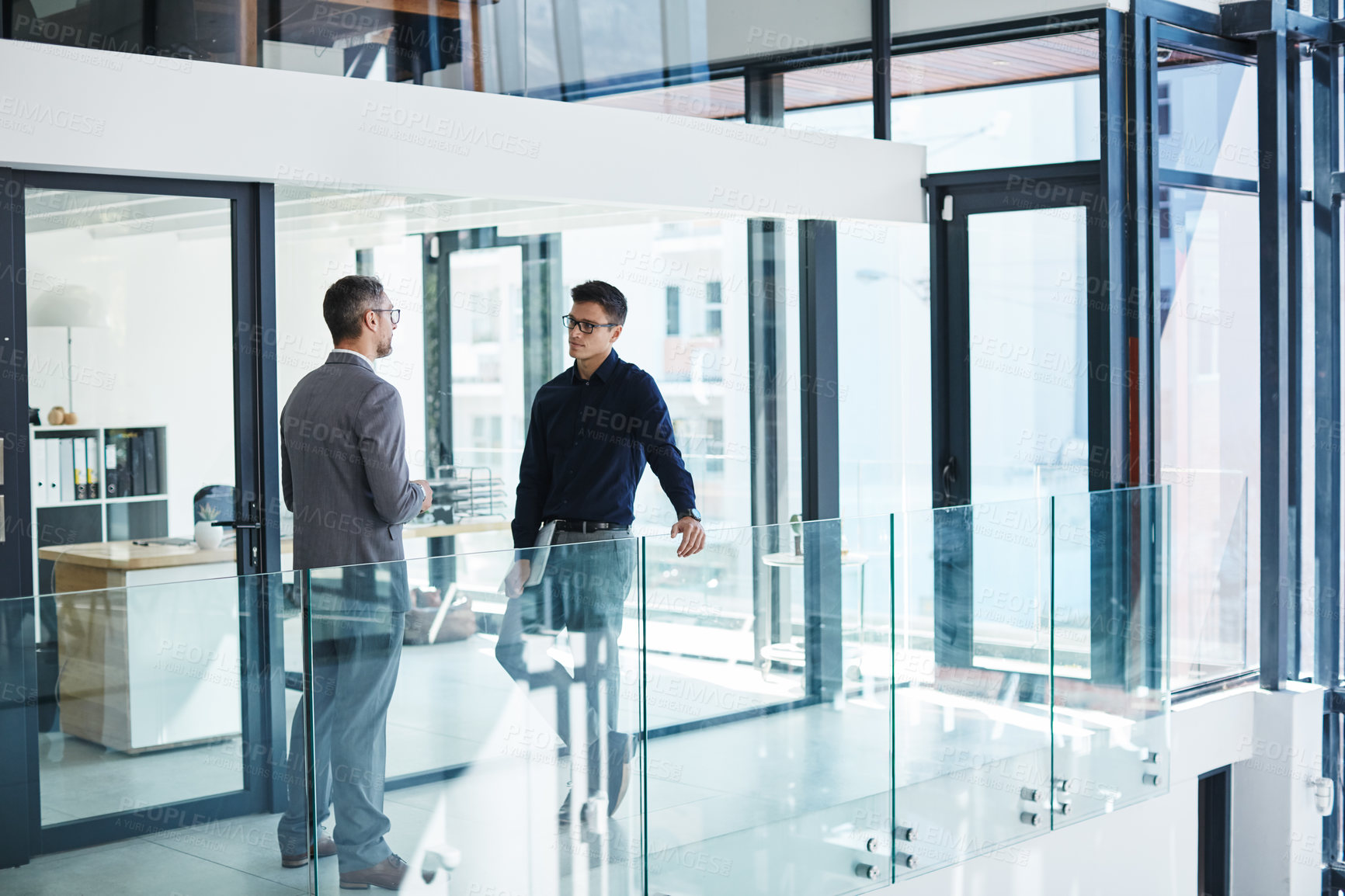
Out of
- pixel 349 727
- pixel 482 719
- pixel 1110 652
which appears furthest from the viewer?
pixel 1110 652

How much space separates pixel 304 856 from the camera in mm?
3092

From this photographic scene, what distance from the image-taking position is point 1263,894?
6547mm

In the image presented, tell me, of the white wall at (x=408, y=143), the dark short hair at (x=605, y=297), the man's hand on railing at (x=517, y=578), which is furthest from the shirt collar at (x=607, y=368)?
the white wall at (x=408, y=143)

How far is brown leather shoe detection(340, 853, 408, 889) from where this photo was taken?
3.17m

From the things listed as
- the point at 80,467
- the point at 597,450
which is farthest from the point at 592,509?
the point at 80,467

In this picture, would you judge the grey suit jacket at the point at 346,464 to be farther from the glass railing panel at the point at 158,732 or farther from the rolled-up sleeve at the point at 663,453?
the rolled-up sleeve at the point at 663,453

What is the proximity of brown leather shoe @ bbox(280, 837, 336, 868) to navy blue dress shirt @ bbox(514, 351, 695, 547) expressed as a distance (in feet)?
3.95

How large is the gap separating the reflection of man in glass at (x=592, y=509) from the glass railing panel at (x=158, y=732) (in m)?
0.64

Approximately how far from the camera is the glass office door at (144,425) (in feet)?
10.4

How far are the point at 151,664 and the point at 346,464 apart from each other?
2.57 feet

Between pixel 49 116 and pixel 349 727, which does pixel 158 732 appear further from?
pixel 49 116

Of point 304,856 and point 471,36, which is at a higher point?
point 471,36

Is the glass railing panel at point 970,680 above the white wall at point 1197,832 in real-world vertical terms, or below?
above

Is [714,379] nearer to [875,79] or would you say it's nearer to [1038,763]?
[875,79]
